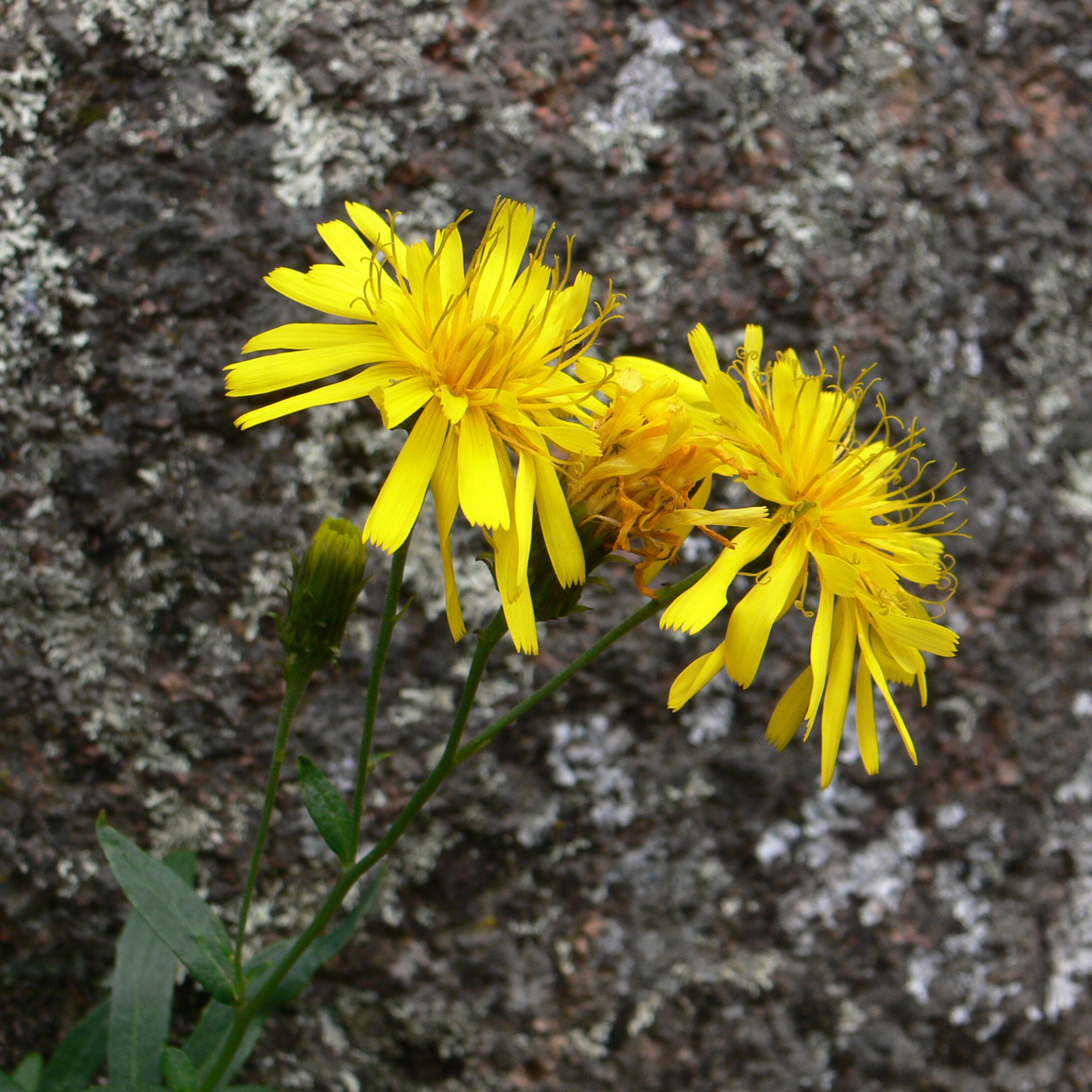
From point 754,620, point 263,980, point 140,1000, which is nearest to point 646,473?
point 754,620

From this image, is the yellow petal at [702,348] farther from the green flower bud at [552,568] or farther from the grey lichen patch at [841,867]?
the grey lichen patch at [841,867]

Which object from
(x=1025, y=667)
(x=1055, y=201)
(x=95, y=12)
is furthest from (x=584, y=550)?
(x=1055, y=201)

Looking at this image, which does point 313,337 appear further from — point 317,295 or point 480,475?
point 480,475

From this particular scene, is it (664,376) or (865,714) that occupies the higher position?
(664,376)

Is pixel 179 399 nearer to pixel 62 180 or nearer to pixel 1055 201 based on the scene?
pixel 62 180

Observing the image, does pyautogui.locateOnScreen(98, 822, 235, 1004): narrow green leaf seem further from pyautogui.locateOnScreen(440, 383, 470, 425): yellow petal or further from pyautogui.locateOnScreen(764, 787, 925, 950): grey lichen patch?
pyautogui.locateOnScreen(764, 787, 925, 950): grey lichen patch

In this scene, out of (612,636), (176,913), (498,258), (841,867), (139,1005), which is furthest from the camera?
(841,867)

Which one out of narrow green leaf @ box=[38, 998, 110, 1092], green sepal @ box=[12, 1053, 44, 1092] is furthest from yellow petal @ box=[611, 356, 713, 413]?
green sepal @ box=[12, 1053, 44, 1092]
